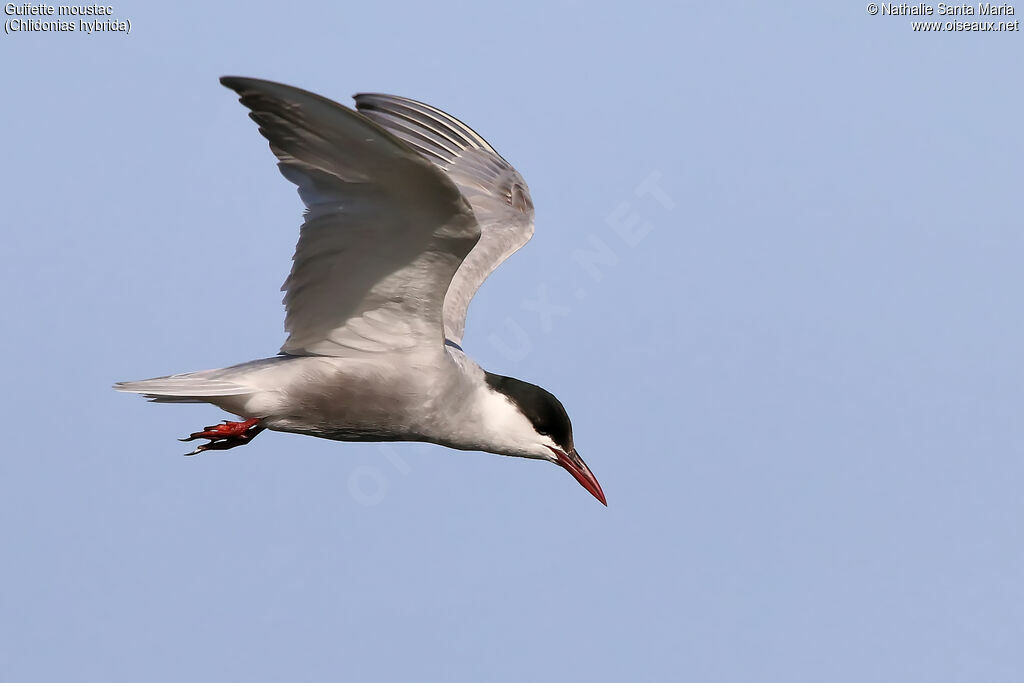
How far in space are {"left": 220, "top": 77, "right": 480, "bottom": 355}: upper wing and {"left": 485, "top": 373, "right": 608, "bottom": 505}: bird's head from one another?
1.82 ft

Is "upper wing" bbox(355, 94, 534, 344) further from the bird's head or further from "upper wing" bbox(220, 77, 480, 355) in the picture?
"upper wing" bbox(220, 77, 480, 355)

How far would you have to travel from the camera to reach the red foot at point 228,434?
6.35 metres

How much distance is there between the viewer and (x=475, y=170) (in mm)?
8406

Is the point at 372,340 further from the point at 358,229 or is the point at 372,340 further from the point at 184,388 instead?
the point at 184,388

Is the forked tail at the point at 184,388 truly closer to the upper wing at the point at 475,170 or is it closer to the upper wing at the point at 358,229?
the upper wing at the point at 358,229

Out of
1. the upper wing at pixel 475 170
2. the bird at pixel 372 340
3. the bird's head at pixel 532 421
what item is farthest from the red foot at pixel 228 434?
the upper wing at pixel 475 170

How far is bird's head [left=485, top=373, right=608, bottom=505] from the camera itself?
6.59m

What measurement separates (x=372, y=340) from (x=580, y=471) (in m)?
1.47

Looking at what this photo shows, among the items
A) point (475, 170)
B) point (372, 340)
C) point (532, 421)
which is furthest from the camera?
point (475, 170)

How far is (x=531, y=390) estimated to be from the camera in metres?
6.61

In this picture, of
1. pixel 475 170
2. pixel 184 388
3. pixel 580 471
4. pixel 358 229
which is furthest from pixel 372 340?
pixel 475 170

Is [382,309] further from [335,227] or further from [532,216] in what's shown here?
[532,216]

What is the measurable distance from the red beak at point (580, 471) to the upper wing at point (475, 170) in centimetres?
144

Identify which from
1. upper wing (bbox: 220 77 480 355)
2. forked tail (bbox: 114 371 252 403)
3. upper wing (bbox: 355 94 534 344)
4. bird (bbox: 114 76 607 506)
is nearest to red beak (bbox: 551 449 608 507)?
bird (bbox: 114 76 607 506)
